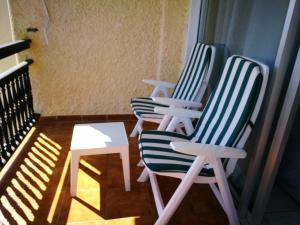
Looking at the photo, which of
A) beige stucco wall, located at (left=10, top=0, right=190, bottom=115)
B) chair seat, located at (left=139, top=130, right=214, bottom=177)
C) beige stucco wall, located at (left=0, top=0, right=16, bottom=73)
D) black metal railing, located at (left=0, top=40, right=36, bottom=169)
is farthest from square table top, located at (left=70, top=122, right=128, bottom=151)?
beige stucco wall, located at (left=0, top=0, right=16, bottom=73)

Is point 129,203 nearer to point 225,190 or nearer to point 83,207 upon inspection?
point 83,207

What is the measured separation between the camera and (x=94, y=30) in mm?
2656

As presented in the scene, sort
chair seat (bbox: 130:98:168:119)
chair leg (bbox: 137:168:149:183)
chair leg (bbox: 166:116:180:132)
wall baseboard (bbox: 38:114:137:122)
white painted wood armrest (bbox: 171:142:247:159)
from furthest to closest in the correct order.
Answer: wall baseboard (bbox: 38:114:137:122) < chair seat (bbox: 130:98:168:119) < chair leg (bbox: 137:168:149:183) < chair leg (bbox: 166:116:180:132) < white painted wood armrest (bbox: 171:142:247:159)

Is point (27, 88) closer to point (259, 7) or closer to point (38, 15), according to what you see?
point (38, 15)

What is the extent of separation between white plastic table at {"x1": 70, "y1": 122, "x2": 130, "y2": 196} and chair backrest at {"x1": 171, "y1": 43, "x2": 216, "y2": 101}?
30.5 inches

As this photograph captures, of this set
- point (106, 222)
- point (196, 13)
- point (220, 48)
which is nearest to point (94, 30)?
point (196, 13)

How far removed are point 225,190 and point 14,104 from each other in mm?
1877

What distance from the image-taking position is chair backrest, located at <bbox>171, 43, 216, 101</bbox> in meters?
2.19

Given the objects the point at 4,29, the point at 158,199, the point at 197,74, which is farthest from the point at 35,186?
the point at 4,29

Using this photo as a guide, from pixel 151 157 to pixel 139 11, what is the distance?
1857 mm

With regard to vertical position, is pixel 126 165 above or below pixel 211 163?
below

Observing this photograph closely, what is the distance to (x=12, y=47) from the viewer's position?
2.06 metres

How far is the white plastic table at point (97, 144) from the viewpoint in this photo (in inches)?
63.6

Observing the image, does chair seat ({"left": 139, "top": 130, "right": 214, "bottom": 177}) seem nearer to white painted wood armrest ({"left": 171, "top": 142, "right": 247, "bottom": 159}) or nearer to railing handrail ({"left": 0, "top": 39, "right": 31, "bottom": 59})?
white painted wood armrest ({"left": 171, "top": 142, "right": 247, "bottom": 159})
